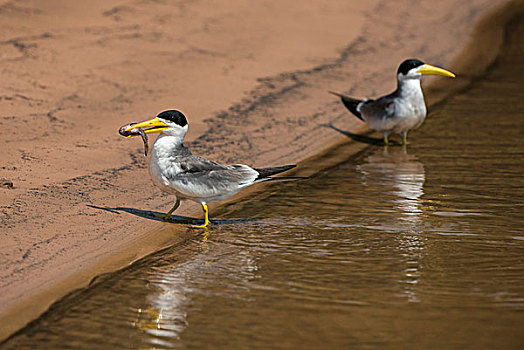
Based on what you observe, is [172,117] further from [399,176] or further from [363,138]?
[363,138]

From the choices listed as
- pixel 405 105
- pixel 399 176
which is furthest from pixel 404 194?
pixel 405 105

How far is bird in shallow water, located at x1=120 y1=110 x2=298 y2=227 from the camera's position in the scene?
6605 mm

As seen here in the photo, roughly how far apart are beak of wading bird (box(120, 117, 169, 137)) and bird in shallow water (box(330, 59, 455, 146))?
3559 mm

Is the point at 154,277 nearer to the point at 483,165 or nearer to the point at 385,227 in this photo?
the point at 385,227

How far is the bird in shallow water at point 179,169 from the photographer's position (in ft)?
21.7

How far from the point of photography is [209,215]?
7.36 meters

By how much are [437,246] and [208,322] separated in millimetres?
2099

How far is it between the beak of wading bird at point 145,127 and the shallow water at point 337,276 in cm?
88

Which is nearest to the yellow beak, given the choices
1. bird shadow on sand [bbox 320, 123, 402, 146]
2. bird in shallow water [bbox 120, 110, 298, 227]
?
bird in shallow water [bbox 120, 110, 298, 227]

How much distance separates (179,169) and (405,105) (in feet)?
12.0

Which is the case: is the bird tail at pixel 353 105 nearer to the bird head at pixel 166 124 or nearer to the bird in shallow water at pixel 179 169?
the bird in shallow water at pixel 179 169

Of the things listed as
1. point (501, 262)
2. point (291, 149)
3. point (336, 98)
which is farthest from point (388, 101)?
point (501, 262)

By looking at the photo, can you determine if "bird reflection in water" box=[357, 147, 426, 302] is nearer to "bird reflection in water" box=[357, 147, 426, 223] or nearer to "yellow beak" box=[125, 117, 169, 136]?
"bird reflection in water" box=[357, 147, 426, 223]

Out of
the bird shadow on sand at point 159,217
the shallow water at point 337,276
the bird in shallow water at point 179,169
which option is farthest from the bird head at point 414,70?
the bird in shallow water at point 179,169
